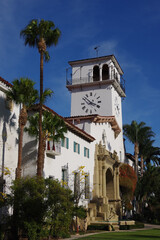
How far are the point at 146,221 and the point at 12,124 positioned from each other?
31284mm

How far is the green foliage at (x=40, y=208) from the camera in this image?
17203 mm

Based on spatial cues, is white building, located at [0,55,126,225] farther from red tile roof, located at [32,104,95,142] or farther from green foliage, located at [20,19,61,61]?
green foliage, located at [20,19,61,61]

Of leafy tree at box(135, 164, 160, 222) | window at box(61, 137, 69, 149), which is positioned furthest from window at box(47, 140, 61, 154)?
leafy tree at box(135, 164, 160, 222)

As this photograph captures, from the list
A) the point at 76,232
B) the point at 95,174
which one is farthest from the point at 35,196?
the point at 95,174

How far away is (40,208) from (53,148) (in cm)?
729

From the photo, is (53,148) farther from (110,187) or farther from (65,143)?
(110,187)

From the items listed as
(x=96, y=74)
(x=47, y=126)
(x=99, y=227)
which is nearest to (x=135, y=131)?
(x=96, y=74)

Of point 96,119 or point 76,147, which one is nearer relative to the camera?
point 76,147

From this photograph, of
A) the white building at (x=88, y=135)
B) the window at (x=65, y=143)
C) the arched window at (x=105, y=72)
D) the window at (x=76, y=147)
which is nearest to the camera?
the white building at (x=88, y=135)

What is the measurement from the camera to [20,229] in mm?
17859

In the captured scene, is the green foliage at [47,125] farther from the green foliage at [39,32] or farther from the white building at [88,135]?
the green foliage at [39,32]

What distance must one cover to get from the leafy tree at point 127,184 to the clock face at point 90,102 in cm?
981

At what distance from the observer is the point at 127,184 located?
43281 millimetres

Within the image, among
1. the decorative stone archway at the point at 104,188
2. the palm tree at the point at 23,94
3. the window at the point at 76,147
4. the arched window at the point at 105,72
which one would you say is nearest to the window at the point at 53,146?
the palm tree at the point at 23,94
